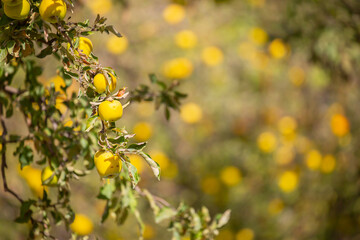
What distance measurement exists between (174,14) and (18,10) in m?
2.32

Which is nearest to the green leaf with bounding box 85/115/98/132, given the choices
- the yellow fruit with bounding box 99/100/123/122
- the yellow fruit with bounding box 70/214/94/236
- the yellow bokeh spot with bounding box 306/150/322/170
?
the yellow fruit with bounding box 99/100/123/122

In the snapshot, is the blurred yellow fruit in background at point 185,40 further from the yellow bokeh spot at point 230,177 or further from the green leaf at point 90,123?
the green leaf at point 90,123

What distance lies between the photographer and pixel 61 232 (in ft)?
6.97

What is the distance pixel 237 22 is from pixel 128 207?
2160mm

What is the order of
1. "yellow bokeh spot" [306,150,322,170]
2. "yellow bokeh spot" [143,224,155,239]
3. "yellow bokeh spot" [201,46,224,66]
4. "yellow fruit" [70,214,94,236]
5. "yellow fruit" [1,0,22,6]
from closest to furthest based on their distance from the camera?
1. "yellow fruit" [1,0,22,6]
2. "yellow fruit" [70,214,94,236]
3. "yellow bokeh spot" [143,224,155,239]
4. "yellow bokeh spot" [306,150,322,170]
5. "yellow bokeh spot" [201,46,224,66]

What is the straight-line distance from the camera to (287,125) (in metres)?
2.52

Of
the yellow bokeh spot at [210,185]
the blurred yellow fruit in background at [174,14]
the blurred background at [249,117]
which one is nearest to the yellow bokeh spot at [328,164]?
the blurred background at [249,117]

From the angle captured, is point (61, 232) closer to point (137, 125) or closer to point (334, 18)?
point (137, 125)

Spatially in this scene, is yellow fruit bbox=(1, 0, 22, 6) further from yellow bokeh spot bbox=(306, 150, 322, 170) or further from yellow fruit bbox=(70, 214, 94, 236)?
yellow bokeh spot bbox=(306, 150, 322, 170)

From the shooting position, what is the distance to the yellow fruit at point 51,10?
1.93ft

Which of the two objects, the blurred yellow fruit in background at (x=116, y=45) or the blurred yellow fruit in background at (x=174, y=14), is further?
the blurred yellow fruit in background at (x=174, y=14)

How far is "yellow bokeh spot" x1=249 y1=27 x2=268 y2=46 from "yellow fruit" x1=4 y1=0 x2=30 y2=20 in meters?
2.28

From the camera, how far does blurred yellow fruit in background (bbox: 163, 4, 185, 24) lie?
2828 mm

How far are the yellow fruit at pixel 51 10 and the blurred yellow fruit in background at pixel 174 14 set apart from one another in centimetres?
229
